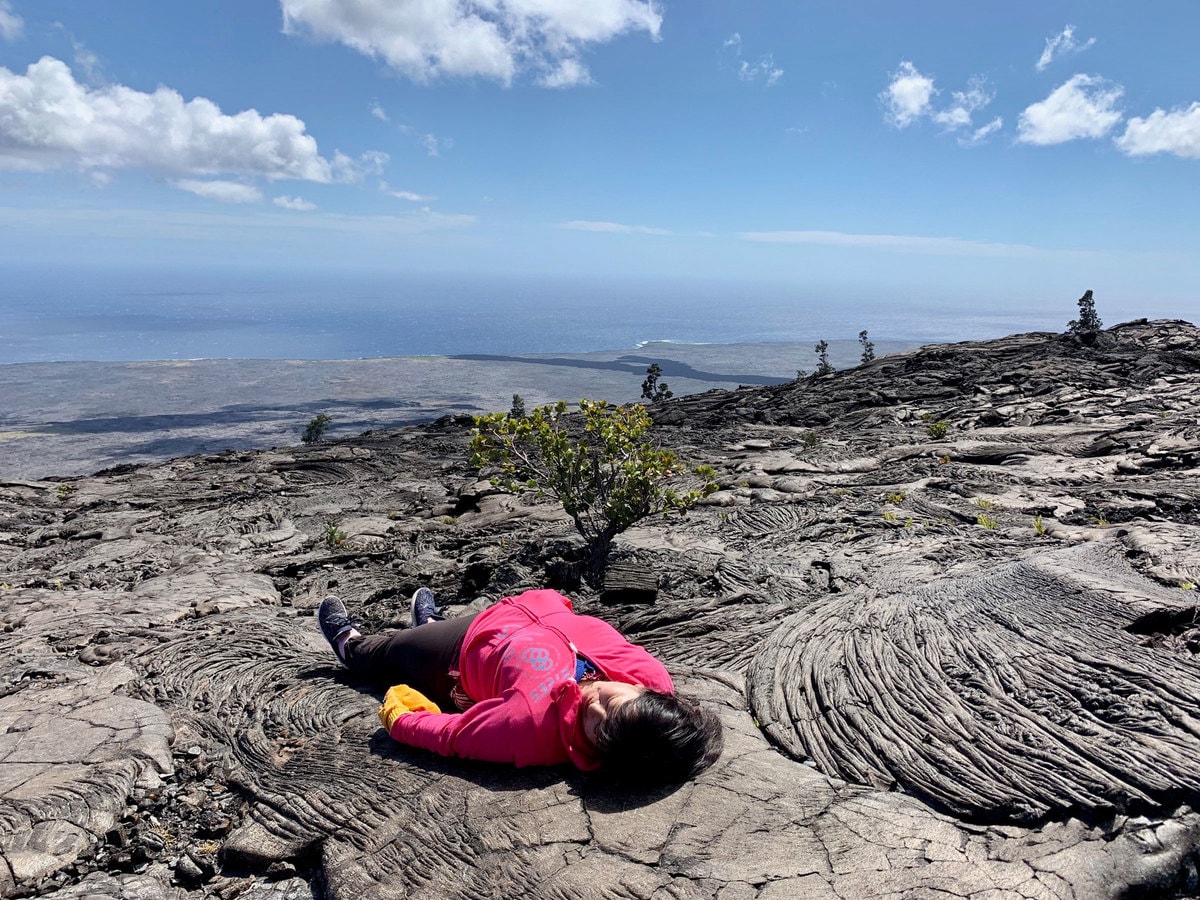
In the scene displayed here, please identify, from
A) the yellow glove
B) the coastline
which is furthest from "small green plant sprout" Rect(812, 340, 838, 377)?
the coastline

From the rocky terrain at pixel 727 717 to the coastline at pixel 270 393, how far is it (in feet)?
150

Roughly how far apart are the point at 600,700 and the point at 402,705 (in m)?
1.49

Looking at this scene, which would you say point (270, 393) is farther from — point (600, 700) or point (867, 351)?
point (600, 700)

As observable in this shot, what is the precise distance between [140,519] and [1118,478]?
17.7m

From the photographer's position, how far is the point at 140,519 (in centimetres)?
1492

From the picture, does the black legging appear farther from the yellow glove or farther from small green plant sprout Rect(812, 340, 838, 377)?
small green plant sprout Rect(812, 340, 838, 377)

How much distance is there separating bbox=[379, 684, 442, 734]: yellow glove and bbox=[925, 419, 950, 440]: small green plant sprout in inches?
555

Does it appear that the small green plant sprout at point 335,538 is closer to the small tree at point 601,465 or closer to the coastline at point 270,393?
the small tree at point 601,465

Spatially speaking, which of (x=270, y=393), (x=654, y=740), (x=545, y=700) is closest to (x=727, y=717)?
(x=654, y=740)

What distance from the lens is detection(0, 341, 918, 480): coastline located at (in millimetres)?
67750

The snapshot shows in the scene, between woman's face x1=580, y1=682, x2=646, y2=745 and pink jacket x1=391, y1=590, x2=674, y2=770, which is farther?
pink jacket x1=391, y1=590, x2=674, y2=770

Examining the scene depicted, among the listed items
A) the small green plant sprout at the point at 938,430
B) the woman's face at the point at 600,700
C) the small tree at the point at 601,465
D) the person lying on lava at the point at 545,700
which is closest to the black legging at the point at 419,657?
the person lying on lava at the point at 545,700

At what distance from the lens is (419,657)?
5.07 metres

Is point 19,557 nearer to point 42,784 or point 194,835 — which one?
point 42,784
